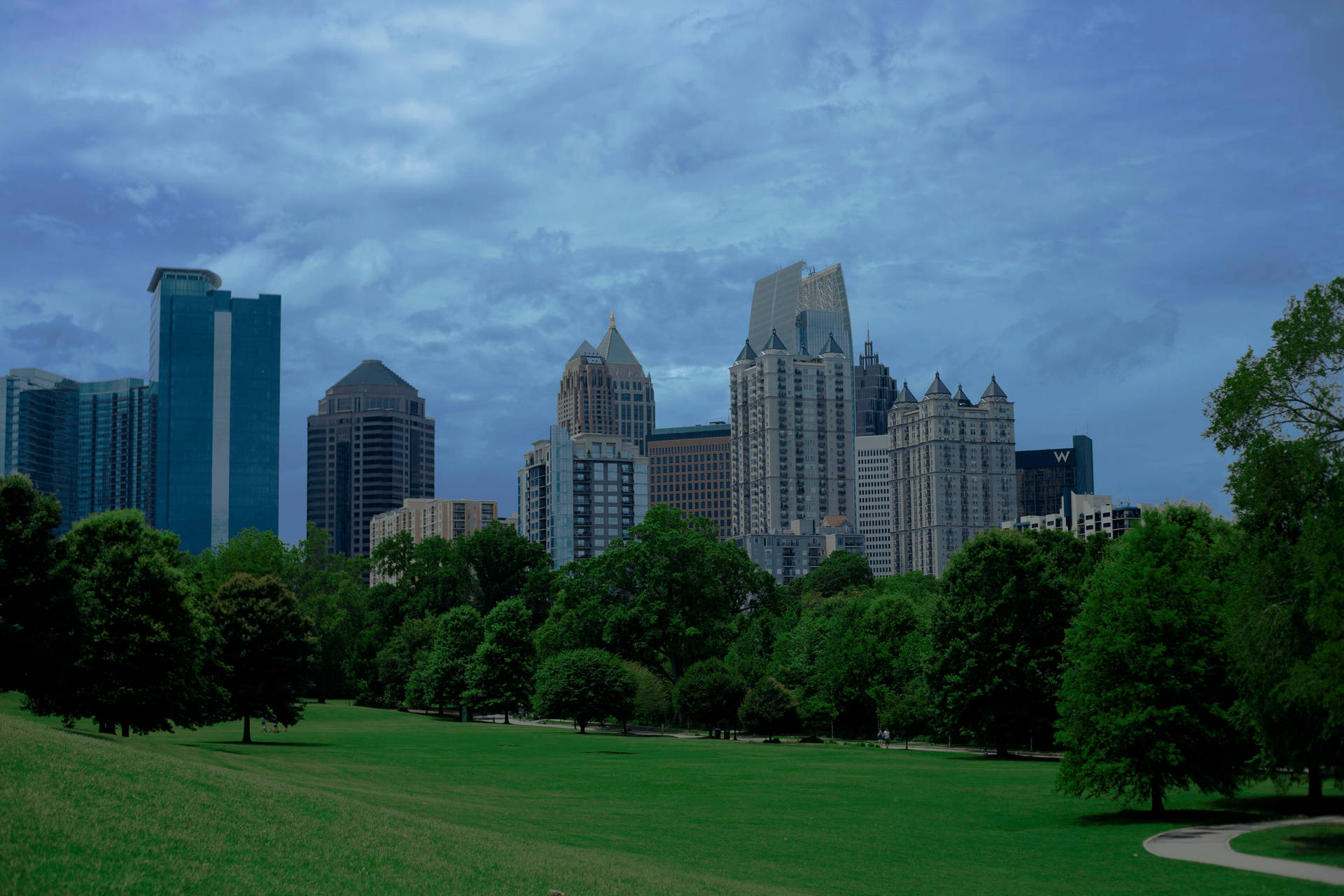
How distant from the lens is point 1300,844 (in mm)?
28344

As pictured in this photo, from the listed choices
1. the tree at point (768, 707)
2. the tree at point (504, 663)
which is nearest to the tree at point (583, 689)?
the tree at point (768, 707)

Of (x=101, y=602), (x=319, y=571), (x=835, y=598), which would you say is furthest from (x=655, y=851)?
(x=319, y=571)

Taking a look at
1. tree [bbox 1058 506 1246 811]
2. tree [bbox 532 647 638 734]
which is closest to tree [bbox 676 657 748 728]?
tree [bbox 532 647 638 734]

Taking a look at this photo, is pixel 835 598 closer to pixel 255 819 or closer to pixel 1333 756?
pixel 1333 756

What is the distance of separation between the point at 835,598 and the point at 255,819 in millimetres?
80286

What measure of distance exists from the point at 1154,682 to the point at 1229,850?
288 inches

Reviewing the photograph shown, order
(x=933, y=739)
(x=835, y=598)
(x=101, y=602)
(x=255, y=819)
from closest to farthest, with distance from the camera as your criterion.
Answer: (x=255, y=819) < (x=101, y=602) < (x=933, y=739) < (x=835, y=598)

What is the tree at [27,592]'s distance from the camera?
38.4m

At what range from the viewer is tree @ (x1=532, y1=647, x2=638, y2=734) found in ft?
238

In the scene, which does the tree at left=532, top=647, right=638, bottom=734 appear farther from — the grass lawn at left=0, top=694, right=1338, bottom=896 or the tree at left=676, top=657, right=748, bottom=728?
the grass lawn at left=0, top=694, right=1338, bottom=896

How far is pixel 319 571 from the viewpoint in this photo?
13300 centimetres

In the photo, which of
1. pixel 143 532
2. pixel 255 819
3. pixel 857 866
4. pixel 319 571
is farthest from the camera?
pixel 319 571

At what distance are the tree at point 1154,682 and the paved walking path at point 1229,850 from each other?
2365 mm

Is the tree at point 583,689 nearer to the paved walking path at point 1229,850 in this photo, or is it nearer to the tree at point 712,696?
the tree at point 712,696
